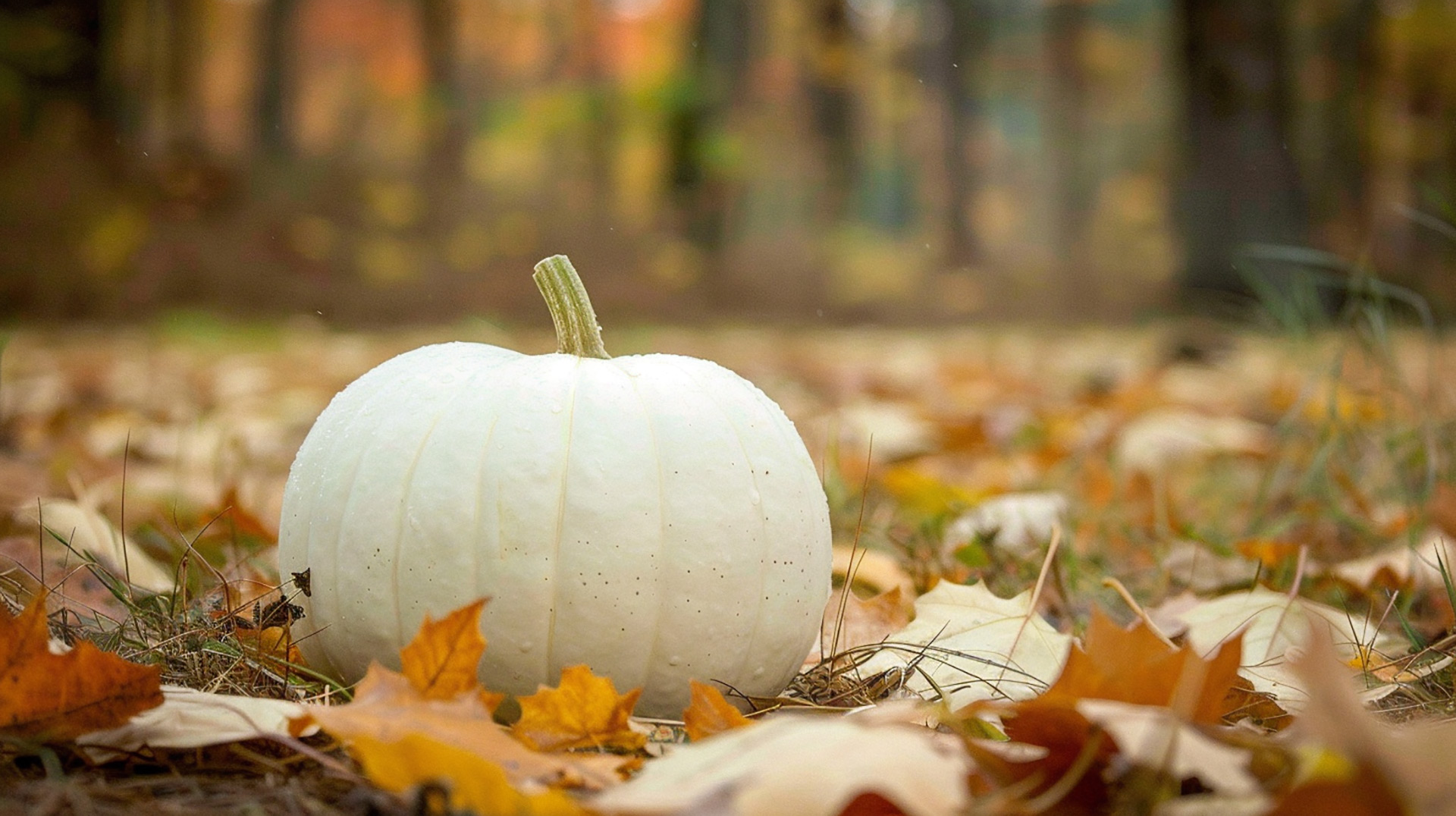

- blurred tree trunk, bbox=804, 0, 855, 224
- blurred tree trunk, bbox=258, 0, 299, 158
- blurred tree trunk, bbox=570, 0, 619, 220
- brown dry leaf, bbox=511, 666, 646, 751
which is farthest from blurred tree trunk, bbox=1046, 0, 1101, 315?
brown dry leaf, bbox=511, 666, 646, 751

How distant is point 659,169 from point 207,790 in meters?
13.0

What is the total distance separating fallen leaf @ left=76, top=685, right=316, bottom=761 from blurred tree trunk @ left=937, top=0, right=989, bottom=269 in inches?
572

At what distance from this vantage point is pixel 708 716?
110 cm

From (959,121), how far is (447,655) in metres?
15.9

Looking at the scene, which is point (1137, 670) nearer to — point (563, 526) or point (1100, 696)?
point (1100, 696)

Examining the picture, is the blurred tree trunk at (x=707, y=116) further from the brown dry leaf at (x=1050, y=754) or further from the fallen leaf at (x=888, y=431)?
the brown dry leaf at (x=1050, y=754)

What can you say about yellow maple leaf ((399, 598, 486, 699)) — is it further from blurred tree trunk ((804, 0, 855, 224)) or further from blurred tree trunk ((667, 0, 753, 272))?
blurred tree trunk ((804, 0, 855, 224))

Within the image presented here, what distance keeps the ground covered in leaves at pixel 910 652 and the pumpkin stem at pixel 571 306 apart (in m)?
0.41

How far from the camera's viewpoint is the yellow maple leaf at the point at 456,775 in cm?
82

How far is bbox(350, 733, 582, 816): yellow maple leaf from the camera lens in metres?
0.82

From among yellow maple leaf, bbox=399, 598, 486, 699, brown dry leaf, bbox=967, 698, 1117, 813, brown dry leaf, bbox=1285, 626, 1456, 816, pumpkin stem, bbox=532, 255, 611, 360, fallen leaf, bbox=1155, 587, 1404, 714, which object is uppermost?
pumpkin stem, bbox=532, 255, 611, 360

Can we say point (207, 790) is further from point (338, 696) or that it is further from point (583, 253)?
point (583, 253)

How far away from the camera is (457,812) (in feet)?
2.65

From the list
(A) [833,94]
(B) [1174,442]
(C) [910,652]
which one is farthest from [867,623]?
(A) [833,94]
